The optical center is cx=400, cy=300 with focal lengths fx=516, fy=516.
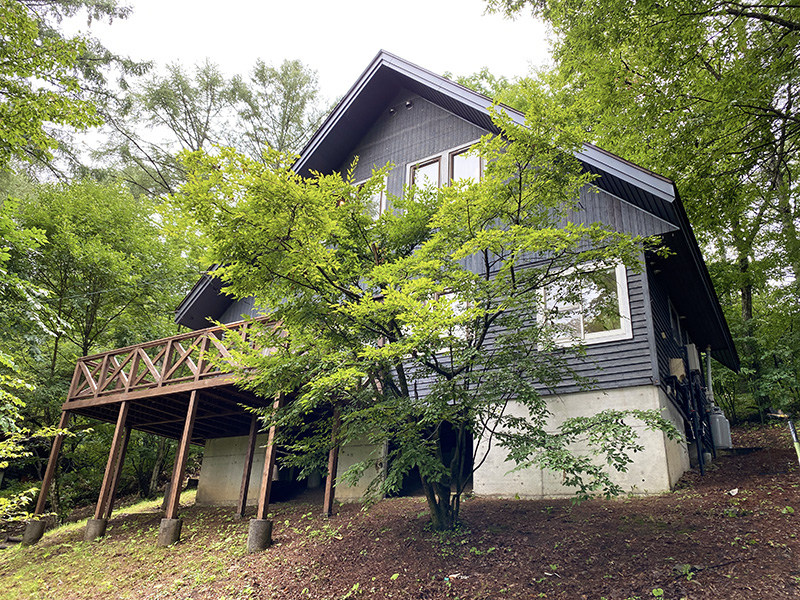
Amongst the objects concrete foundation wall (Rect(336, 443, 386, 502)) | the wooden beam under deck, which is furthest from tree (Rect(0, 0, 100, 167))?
concrete foundation wall (Rect(336, 443, 386, 502))

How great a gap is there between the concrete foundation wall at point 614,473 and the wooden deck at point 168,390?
489 centimetres

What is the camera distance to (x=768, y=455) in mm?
10406

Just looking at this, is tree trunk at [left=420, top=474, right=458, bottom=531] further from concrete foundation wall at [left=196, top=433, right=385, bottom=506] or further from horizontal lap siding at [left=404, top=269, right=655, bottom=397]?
concrete foundation wall at [left=196, top=433, right=385, bottom=506]

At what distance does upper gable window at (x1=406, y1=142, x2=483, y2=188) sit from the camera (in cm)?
1141

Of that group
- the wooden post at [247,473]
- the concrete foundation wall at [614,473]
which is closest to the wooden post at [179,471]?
the wooden post at [247,473]

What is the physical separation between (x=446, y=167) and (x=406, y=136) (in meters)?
1.64

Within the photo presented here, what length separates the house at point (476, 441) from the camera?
8.40 meters

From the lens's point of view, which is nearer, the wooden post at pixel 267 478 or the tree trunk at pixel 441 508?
the tree trunk at pixel 441 508

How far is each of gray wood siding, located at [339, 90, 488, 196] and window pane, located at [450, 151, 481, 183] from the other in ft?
1.33

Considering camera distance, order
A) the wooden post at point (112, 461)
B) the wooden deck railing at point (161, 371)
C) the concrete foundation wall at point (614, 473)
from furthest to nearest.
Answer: the wooden post at point (112, 461), the wooden deck railing at point (161, 371), the concrete foundation wall at point (614, 473)

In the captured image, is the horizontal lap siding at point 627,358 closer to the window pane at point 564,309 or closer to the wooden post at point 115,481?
the window pane at point 564,309

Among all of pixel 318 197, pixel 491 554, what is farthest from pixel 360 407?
pixel 318 197

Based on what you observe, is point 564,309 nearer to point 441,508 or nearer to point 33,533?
point 441,508

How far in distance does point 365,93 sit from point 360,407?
28.3 ft
